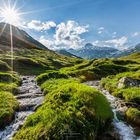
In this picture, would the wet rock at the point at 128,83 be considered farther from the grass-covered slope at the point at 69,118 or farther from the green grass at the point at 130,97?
the grass-covered slope at the point at 69,118

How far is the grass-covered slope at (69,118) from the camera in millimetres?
21656

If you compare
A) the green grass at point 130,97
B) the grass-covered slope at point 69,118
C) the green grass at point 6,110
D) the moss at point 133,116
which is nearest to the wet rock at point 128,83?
the green grass at point 130,97

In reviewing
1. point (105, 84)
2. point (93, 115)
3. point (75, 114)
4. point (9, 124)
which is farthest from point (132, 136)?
point (105, 84)

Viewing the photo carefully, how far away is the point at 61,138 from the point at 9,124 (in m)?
8.85

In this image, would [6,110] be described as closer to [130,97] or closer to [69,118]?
[69,118]

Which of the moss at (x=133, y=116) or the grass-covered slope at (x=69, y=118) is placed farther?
the moss at (x=133, y=116)

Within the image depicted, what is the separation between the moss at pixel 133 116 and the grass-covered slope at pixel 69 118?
12.9 feet

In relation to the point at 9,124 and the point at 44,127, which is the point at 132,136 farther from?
the point at 9,124

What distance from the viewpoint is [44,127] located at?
72.3 feet

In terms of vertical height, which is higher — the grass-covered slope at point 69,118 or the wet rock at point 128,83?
the wet rock at point 128,83

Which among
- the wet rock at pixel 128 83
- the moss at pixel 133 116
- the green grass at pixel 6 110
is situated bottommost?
the moss at pixel 133 116

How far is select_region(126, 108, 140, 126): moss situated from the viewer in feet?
104

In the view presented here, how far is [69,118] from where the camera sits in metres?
23.5

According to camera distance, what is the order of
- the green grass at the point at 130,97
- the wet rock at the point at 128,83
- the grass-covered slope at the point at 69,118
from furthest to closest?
the wet rock at the point at 128,83
the green grass at the point at 130,97
the grass-covered slope at the point at 69,118
